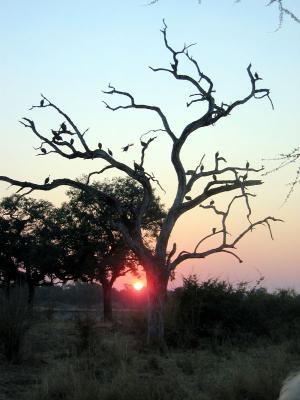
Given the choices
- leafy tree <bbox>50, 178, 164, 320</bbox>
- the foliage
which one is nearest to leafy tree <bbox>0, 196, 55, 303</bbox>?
leafy tree <bbox>50, 178, 164, 320</bbox>

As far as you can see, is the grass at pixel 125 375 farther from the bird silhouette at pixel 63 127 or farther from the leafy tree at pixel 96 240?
the leafy tree at pixel 96 240

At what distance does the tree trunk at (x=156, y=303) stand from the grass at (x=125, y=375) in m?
1.99

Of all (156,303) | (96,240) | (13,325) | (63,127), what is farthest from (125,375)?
(96,240)

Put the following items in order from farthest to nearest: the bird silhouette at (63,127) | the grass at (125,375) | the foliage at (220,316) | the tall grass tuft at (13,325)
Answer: the foliage at (220,316), the bird silhouette at (63,127), the tall grass tuft at (13,325), the grass at (125,375)

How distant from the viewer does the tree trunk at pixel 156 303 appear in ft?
63.5

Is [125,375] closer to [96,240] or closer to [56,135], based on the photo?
[56,135]

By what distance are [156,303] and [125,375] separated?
9.94 m

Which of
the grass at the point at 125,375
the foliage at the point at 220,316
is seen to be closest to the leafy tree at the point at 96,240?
the foliage at the point at 220,316

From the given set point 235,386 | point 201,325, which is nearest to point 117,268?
point 201,325

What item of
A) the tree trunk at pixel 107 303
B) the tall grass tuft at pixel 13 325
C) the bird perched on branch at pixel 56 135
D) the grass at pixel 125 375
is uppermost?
the bird perched on branch at pixel 56 135

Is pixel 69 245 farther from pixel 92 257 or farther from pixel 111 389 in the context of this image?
pixel 111 389

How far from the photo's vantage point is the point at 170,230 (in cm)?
1958

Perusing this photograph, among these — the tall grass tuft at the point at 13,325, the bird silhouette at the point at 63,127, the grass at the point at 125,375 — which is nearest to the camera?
the grass at the point at 125,375

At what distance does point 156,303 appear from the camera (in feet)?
63.6
